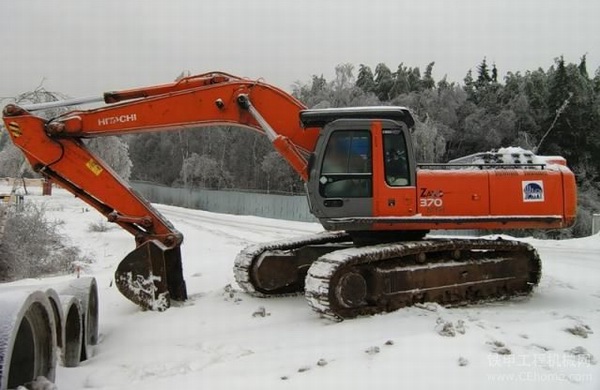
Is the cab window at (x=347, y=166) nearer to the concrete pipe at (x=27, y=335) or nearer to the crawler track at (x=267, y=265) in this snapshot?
the crawler track at (x=267, y=265)

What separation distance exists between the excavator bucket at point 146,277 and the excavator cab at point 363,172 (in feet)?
6.86

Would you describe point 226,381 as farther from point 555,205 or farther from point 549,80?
point 549,80

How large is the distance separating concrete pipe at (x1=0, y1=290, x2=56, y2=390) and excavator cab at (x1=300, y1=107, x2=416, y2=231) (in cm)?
367

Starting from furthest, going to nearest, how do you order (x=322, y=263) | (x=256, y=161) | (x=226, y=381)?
(x=256, y=161) < (x=322, y=263) < (x=226, y=381)

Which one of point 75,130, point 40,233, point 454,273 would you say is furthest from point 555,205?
point 40,233

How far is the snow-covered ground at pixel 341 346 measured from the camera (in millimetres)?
4527

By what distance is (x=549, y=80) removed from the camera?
44406 millimetres

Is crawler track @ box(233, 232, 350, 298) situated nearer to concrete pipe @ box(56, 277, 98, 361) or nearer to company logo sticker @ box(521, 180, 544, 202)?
concrete pipe @ box(56, 277, 98, 361)

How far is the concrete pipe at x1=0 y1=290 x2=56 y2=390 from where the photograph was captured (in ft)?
11.3

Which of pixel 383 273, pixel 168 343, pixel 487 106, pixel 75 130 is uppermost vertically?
pixel 487 106

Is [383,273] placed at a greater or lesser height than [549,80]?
lesser

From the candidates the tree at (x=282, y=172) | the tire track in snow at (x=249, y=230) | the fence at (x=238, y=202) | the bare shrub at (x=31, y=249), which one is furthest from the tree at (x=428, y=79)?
the bare shrub at (x=31, y=249)

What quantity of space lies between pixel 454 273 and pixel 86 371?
4.51 meters

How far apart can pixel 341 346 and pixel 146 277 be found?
9.73ft
